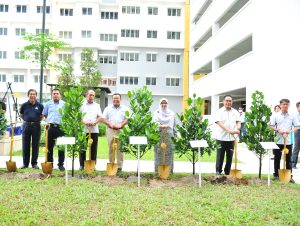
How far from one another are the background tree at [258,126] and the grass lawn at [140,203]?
38.3 inches

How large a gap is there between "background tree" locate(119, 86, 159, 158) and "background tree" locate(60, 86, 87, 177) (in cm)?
84

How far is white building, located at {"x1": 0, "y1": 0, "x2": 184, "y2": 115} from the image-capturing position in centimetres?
3894

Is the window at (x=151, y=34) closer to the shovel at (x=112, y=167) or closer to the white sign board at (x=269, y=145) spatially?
the shovel at (x=112, y=167)

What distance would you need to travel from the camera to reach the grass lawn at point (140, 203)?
512 cm

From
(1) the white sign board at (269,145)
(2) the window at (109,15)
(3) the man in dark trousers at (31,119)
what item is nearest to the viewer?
(1) the white sign board at (269,145)

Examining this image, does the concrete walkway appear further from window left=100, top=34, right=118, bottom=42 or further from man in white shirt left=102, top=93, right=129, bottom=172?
window left=100, top=34, right=118, bottom=42

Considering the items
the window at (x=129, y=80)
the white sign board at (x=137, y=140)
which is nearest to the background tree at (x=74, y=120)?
the white sign board at (x=137, y=140)

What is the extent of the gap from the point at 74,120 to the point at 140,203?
2.80m

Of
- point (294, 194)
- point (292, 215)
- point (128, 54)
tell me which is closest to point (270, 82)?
point (294, 194)

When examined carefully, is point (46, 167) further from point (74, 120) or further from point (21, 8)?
point (21, 8)

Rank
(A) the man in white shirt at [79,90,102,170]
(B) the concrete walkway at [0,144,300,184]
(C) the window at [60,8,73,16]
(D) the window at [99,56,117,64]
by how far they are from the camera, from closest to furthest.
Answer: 1. (A) the man in white shirt at [79,90,102,170]
2. (B) the concrete walkway at [0,144,300,184]
3. (D) the window at [99,56,117,64]
4. (C) the window at [60,8,73,16]

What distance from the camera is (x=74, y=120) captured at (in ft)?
26.2

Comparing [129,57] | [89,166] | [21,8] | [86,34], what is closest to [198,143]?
[89,166]

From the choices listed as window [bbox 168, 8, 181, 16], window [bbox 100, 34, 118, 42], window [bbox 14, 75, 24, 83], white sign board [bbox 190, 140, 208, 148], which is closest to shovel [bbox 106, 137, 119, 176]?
white sign board [bbox 190, 140, 208, 148]
